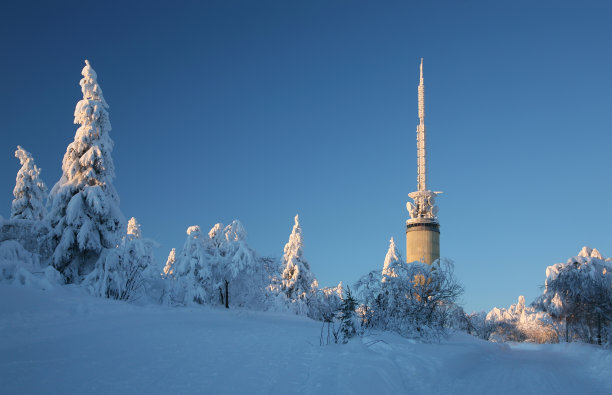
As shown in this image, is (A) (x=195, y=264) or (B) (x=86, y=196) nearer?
(B) (x=86, y=196)

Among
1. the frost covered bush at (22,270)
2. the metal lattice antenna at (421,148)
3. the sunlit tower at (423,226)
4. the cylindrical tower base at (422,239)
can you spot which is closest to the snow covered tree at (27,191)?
the frost covered bush at (22,270)

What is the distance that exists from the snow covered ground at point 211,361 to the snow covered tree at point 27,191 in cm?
2032

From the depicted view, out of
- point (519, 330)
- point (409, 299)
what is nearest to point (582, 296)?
point (409, 299)

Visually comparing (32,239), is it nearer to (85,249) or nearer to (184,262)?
(85,249)

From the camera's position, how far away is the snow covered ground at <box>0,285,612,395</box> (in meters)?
5.37

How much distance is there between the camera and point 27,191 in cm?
2844

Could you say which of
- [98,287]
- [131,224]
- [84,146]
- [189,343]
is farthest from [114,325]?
[131,224]

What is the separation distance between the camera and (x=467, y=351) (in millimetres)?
11195

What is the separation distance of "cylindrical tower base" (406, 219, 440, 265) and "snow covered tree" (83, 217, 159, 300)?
45263 mm

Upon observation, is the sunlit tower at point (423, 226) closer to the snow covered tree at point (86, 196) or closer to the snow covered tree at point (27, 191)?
the snow covered tree at point (27, 191)

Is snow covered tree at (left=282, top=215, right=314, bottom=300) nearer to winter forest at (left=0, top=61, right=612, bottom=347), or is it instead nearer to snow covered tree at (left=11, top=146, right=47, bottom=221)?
winter forest at (left=0, top=61, right=612, bottom=347)

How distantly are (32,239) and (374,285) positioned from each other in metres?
14.3

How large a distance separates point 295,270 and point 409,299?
82.9ft

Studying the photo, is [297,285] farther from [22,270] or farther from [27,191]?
[22,270]
